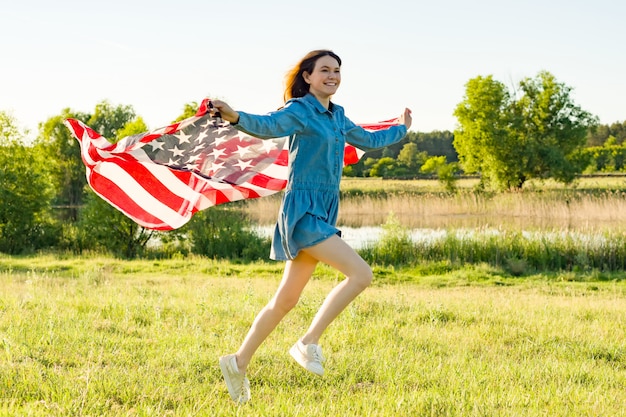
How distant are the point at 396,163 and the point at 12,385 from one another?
88636 mm

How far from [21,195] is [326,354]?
20110mm

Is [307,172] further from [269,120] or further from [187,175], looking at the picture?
[187,175]

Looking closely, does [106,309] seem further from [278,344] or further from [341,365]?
[341,365]

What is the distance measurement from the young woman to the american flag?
1360 millimetres

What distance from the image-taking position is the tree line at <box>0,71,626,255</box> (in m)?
20.5

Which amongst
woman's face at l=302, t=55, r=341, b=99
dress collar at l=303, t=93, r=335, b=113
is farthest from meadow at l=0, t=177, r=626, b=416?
woman's face at l=302, t=55, r=341, b=99

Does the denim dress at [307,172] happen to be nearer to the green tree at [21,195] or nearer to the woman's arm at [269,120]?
the woman's arm at [269,120]

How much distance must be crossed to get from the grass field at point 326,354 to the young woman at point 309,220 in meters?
0.29

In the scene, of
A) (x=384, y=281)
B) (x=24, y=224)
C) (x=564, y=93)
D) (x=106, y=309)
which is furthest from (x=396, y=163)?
(x=106, y=309)

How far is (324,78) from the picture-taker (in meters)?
4.32

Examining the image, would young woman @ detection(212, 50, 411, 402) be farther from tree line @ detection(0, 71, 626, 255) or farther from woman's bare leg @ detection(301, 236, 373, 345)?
tree line @ detection(0, 71, 626, 255)

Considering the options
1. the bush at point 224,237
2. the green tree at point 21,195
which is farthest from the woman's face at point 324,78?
the green tree at point 21,195

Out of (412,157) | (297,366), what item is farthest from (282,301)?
(412,157)

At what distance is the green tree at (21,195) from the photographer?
22.5 meters
